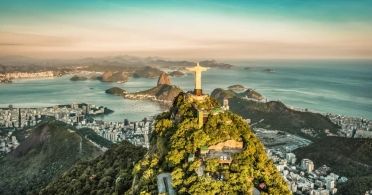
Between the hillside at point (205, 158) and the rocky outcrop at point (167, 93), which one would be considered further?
the rocky outcrop at point (167, 93)

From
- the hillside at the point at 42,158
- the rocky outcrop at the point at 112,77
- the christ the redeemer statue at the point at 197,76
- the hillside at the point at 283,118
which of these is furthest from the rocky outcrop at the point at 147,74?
the christ the redeemer statue at the point at 197,76

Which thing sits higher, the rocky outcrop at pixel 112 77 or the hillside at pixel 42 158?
the rocky outcrop at pixel 112 77

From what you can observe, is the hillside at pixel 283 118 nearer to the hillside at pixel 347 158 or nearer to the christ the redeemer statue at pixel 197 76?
the hillside at pixel 347 158

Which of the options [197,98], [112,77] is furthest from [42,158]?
[112,77]

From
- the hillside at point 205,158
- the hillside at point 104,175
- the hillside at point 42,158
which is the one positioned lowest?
the hillside at point 42,158

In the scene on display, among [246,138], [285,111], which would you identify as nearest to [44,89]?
[285,111]

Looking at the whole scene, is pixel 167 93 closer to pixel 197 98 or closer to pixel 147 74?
pixel 147 74
